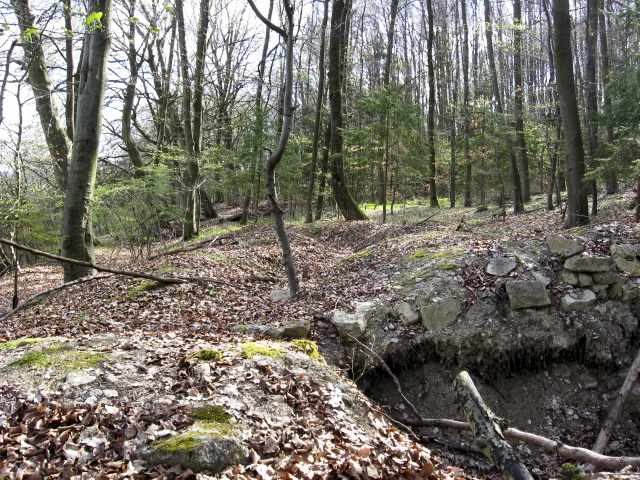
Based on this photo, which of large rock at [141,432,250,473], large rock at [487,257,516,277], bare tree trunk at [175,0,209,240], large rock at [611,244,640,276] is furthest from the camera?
bare tree trunk at [175,0,209,240]

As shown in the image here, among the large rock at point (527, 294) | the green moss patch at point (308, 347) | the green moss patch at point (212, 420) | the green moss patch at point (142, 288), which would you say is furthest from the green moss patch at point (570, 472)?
the green moss patch at point (142, 288)

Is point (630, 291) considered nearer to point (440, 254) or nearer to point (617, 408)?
point (617, 408)

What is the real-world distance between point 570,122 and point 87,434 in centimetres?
943

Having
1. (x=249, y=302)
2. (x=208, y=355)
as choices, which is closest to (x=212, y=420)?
(x=208, y=355)

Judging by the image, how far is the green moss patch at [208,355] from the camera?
3.91 metres

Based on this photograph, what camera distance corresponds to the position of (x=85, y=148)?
7602 mm

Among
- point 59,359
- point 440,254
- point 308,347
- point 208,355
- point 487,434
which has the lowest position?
point 487,434

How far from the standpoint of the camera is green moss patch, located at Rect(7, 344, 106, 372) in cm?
358

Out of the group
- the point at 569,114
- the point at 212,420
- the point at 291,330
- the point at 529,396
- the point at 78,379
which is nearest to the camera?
the point at 212,420

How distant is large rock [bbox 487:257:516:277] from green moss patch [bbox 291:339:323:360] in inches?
124

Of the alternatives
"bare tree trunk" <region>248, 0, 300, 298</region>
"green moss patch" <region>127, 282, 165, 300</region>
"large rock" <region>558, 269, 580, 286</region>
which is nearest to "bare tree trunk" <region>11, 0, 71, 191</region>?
"green moss patch" <region>127, 282, 165, 300</region>

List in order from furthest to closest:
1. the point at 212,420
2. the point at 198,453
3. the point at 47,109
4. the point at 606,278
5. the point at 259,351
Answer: the point at 47,109, the point at 606,278, the point at 259,351, the point at 212,420, the point at 198,453

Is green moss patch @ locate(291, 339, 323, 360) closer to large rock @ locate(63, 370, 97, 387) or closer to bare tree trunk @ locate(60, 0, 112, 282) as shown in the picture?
large rock @ locate(63, 370, 97, 387)

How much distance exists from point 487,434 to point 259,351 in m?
2.21
